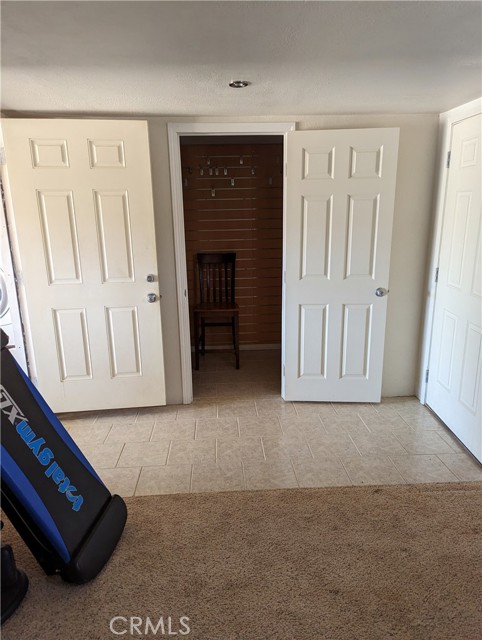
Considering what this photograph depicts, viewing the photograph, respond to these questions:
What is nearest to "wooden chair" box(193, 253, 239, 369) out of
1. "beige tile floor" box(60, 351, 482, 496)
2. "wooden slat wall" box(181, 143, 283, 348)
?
"wooden slat wall" box(181, 143, 283, 348)

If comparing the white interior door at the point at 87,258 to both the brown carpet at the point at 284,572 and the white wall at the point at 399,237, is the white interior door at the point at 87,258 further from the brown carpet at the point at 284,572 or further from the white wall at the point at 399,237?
the brown carpet at the point at 284,572

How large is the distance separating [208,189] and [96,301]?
1954mm

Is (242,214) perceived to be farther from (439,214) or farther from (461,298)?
(461,298)

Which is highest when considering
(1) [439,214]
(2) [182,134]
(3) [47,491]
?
(2) [182,134]

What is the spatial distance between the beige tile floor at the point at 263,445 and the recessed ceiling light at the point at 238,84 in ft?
6.98

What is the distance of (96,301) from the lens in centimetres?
297

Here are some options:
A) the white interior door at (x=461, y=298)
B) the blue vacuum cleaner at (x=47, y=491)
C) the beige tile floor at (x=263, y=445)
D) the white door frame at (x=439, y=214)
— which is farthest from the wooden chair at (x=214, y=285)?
the blue vacuum cleaner at (x=47, y=491)

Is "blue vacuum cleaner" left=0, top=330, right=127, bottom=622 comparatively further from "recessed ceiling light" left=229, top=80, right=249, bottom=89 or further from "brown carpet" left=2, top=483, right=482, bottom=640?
"recessed ceiling light" left=229, top=80, right=249, bottom=89

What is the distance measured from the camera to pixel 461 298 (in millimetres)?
2754

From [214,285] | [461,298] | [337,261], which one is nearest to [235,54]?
[337,261]

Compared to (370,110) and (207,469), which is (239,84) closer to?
(370,110)

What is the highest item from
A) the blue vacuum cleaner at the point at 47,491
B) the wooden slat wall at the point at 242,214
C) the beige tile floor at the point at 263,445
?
the wooden slat wall at the point at 242,214

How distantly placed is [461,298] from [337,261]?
86 cm

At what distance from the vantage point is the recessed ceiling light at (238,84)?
2.09 metres
